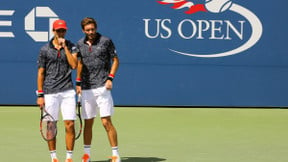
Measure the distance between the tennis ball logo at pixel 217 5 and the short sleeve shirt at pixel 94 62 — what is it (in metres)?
5.55

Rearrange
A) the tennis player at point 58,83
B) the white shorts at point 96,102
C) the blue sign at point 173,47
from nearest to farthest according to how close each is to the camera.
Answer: the tennis player at point 58,83 → the white shorts at point 96,102 → the blue sign at point 173,47

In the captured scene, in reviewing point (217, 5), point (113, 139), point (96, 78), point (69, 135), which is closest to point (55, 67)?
point (96, 78)

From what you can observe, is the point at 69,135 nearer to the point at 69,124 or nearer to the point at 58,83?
the point at 69,124

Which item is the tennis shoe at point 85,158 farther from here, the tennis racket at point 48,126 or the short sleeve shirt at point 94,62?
the short sleeve shirt at point 94,62

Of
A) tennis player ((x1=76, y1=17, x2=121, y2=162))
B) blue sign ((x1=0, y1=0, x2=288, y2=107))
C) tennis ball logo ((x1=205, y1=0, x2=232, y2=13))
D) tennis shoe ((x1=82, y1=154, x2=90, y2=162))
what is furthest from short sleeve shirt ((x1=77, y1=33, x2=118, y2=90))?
tennis ball logo ((x1=205, y1=0, x2=232, y2=13))

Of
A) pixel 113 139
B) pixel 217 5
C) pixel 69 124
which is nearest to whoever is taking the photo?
pixel 69 124

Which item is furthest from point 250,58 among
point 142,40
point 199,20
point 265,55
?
point 142,40

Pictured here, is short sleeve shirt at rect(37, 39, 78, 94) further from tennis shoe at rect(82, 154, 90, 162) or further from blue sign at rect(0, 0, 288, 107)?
blue sign at rect(0, 0, 288, 107)

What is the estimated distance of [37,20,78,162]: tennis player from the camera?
24.6ft

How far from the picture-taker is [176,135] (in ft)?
33.2

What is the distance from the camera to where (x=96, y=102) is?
785 centimetres

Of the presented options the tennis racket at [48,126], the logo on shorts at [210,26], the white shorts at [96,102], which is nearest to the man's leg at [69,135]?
the tennis racket at [48,126]

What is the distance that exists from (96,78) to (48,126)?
75 cm

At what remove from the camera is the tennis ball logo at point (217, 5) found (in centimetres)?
1307
